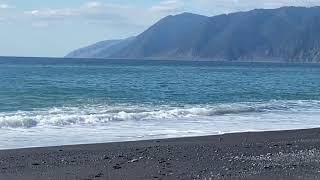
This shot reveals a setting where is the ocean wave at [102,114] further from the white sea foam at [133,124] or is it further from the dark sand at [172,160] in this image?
the dark sand at [172,160]

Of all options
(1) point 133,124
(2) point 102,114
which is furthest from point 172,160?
(2) point 102,114

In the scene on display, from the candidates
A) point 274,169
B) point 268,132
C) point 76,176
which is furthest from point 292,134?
point 76,176

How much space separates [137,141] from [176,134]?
2266 millimetres

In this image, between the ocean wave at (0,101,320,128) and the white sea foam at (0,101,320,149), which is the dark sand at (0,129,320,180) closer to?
the white sea foam at (0,101,320,149)

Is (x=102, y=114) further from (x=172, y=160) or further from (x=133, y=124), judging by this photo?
(x=172, y=160)

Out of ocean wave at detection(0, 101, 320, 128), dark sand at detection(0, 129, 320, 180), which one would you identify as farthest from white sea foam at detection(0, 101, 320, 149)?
dark sand at detection(0, 129, 320, 180)

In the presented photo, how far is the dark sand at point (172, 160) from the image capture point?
10.7 m

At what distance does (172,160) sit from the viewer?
485 inches

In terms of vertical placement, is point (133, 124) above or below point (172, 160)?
below

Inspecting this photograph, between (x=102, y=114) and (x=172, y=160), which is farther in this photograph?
(x=102, y=114)

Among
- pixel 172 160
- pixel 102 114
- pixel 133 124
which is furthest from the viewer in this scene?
pixel 102 114

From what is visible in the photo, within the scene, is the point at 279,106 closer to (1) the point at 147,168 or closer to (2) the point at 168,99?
(2) the point at 168,99

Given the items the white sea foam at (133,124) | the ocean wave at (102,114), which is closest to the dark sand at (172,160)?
the white sea foam at (133,124)

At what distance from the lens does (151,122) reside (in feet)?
72.2
